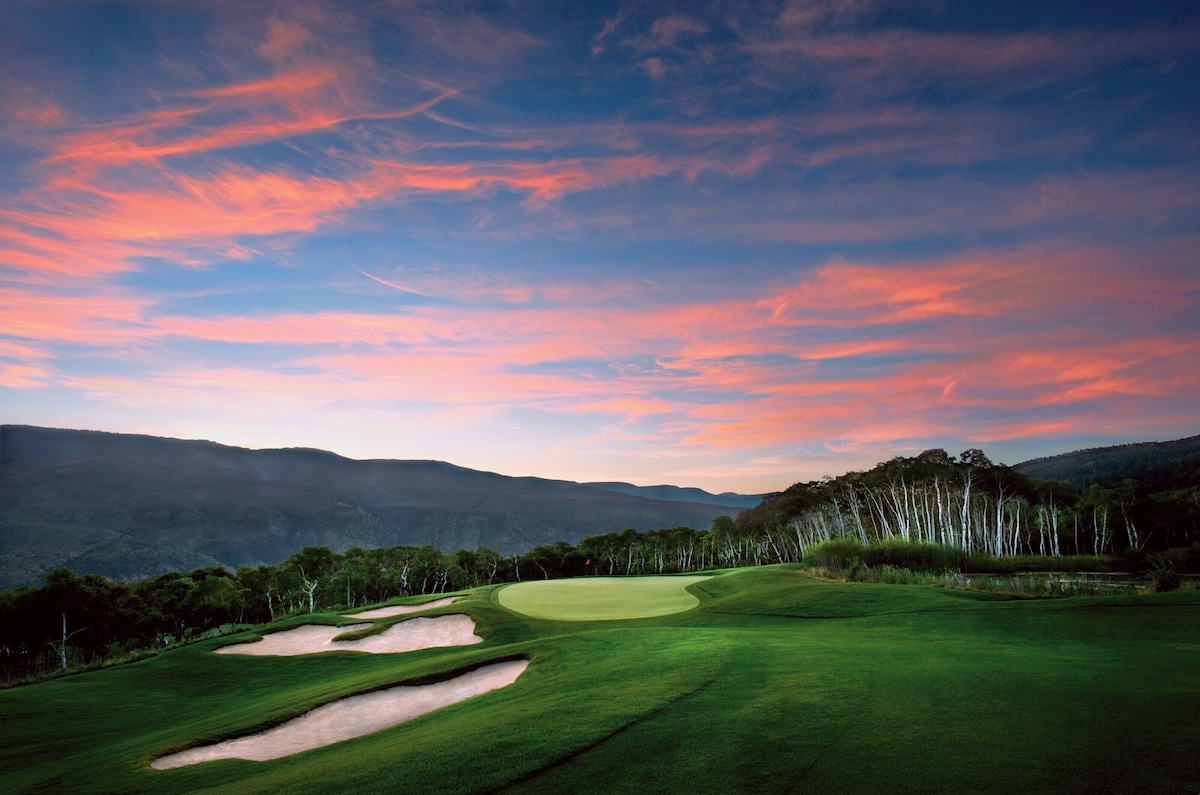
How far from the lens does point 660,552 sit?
3888 inches

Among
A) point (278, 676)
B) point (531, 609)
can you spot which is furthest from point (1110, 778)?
point (531, 609)

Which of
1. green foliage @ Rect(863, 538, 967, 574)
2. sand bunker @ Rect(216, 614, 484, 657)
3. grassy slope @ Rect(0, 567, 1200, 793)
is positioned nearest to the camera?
grassy slope @ Rect(0, 567, 1200, 793)

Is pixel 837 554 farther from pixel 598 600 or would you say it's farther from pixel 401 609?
pixel 401 609

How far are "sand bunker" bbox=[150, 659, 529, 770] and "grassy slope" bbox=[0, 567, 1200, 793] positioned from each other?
1.41 feet

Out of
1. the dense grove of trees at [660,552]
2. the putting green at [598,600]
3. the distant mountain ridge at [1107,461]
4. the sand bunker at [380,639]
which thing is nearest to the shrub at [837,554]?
the dense grove of trees at [660,552]

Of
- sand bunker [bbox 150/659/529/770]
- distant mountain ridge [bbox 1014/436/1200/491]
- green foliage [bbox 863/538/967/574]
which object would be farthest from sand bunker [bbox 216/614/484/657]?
distant mountain ridge [bbox 1014/436/1200/491]

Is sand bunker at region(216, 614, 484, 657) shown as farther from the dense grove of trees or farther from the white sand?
the dense grove of trees

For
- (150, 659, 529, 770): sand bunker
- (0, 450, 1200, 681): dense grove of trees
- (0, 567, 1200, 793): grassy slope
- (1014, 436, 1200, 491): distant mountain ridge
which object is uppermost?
(1014, 436, 1200, 491): distant mountain ridge

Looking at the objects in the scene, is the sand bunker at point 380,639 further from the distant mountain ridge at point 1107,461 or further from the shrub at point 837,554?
the distant mountain ridge at point 1107,461

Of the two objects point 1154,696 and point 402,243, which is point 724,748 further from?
point 402,243

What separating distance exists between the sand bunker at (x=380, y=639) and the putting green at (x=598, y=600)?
132 inches

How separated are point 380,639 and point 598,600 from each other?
1040 centimetres

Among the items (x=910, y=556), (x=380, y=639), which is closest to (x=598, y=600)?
(x=380, y=639)

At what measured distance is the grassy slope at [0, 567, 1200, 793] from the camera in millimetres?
6039
